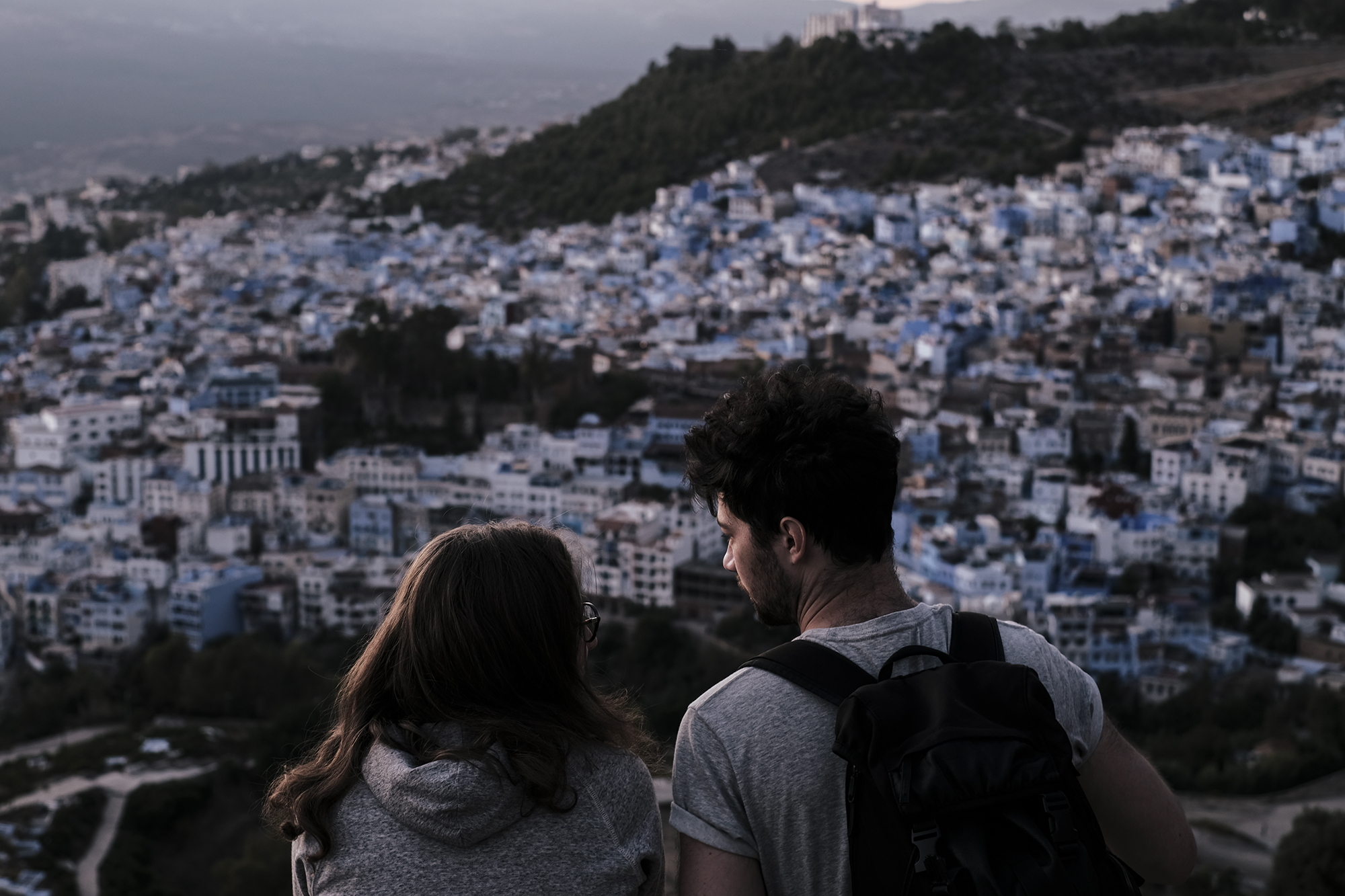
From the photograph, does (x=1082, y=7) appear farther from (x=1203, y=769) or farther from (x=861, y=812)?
(x=861, y=812)

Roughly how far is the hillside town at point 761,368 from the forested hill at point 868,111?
164cm

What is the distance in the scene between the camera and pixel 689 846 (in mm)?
961

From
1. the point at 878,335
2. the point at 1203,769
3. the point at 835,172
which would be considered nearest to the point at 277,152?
the point at 835,172

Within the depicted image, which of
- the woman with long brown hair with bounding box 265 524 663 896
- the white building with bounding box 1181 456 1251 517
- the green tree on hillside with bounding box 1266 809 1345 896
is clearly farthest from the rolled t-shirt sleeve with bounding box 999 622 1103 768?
the white building with bounding box 1181 456 1251 517

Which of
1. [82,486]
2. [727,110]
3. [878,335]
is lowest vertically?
[82,486]

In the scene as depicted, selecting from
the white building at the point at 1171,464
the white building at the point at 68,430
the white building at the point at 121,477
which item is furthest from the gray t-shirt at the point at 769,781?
the white building at the point at 68,430

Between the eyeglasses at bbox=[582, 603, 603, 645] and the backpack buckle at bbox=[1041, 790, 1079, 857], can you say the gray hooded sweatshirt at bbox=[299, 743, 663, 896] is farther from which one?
the backpack buckle at bbox=[1041, 790, 1079, 857]

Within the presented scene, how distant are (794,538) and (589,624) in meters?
0.15

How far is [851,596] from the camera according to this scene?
39.9 inches

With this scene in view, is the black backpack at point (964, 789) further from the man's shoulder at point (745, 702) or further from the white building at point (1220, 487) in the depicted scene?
the white building at point (1220, 487)

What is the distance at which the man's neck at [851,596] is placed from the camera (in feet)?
3.32

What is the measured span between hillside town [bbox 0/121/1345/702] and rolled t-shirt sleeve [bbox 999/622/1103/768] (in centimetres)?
486

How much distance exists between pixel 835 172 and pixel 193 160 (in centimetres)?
3282

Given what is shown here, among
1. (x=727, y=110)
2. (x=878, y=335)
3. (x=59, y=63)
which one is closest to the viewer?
(x=878, y=335)
